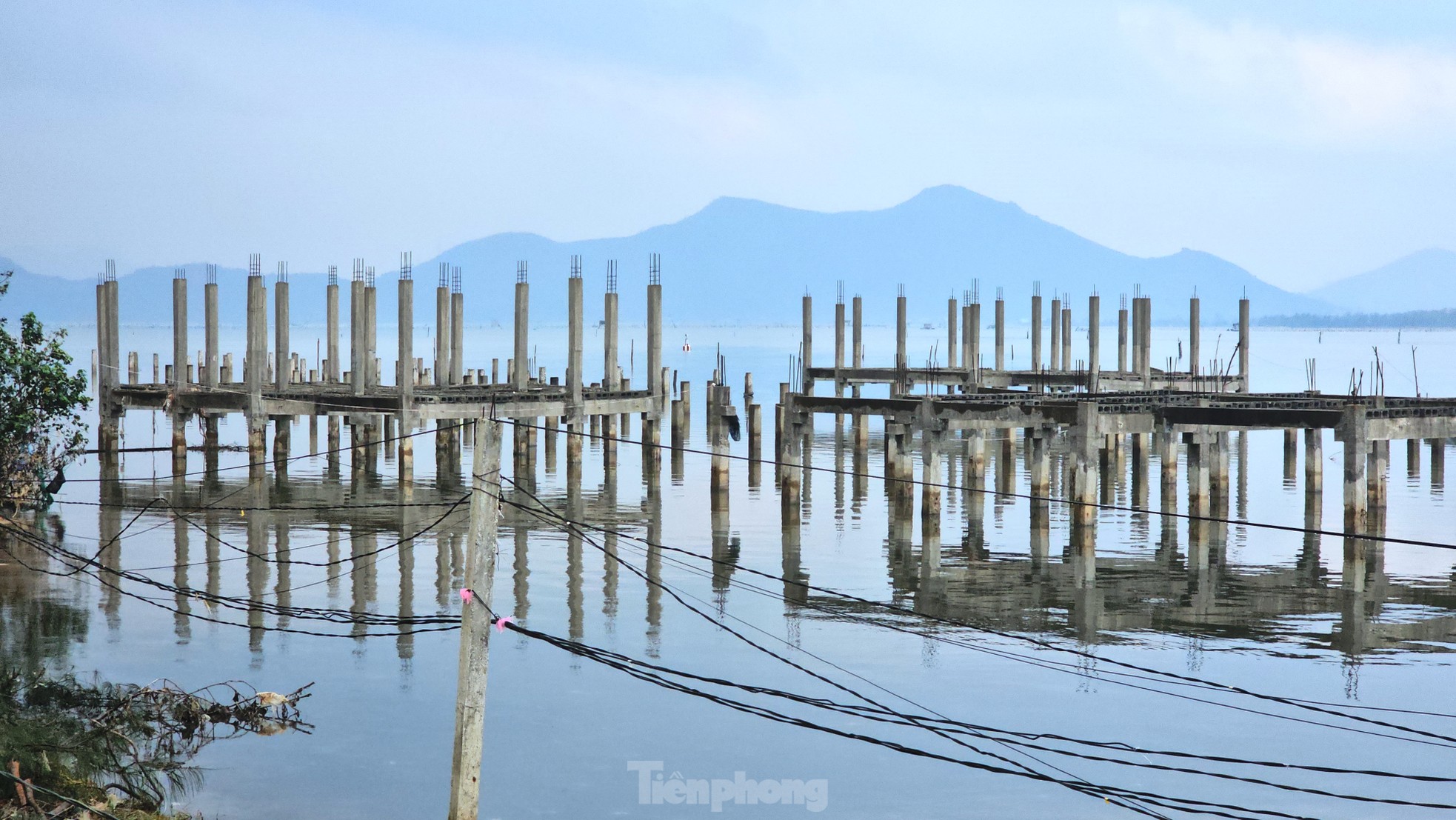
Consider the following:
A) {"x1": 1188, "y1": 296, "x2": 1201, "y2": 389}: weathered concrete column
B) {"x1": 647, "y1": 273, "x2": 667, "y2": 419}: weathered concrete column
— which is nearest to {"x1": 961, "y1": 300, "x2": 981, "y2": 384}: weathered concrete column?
{"x1": 1188, "y1": 296, "x2": 1201, "y2": 389}: weathered concrete column

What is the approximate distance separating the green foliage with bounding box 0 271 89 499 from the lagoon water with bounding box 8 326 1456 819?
4.72 ft

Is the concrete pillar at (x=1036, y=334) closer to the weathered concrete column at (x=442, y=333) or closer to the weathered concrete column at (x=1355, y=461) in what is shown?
the weathered concrete column at (x=442, y=333)

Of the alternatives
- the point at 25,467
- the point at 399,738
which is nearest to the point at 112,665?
the point at 399,738

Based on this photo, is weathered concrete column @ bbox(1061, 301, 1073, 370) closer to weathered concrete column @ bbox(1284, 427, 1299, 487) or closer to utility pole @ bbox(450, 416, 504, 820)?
weathered concrete column @ bbox(1284, 427, 1299, 487)

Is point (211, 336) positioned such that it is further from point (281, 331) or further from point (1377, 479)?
point (1377, 479)

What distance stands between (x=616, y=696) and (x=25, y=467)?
13656 millimetres

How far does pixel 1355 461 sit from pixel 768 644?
9.92 m

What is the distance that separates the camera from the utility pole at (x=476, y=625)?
977cm

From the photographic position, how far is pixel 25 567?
70.5 ft

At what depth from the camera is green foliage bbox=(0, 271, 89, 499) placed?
77.4ft

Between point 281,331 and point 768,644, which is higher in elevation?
point 281,331

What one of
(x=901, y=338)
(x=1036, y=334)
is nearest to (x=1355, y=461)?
(x=901, y=338)

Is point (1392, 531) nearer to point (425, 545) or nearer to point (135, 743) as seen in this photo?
point (425, 545)

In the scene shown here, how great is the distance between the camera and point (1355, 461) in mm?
21266
